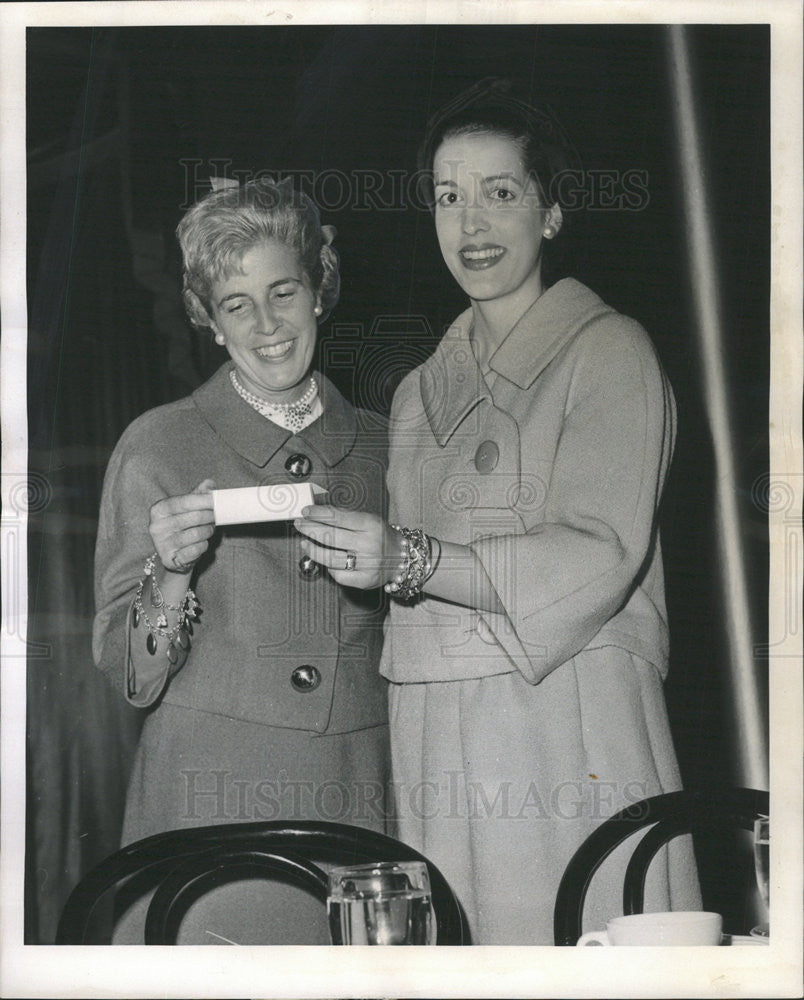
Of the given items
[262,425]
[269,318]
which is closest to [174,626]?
[262,425]

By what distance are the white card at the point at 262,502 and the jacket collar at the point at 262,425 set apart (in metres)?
0.04

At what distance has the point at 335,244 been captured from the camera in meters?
1.59

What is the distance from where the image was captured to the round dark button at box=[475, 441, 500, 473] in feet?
5.12

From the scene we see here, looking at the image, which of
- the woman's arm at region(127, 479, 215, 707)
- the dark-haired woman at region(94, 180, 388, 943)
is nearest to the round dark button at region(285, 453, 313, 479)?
the dark-haired woman at region(94, 180, 388, 943)

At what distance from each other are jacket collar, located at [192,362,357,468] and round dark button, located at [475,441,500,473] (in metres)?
0.16

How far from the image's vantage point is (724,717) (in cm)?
157

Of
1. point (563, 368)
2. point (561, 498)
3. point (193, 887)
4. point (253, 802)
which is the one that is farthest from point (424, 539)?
point (193, 887)

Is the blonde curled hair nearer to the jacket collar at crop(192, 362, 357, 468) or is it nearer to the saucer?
the jacket collar at crop(192, 362, 357, 468)

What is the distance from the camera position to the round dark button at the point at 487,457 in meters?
1.56

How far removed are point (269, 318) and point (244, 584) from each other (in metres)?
0.34

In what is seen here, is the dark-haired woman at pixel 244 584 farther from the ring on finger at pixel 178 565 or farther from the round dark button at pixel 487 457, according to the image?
the round dark button at pixel 487 457

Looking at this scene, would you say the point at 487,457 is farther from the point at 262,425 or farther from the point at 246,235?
the point at 246,235

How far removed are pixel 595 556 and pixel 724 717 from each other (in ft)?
0.89

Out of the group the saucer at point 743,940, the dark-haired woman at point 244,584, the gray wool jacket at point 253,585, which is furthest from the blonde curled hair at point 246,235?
the saucer at point 743,940
